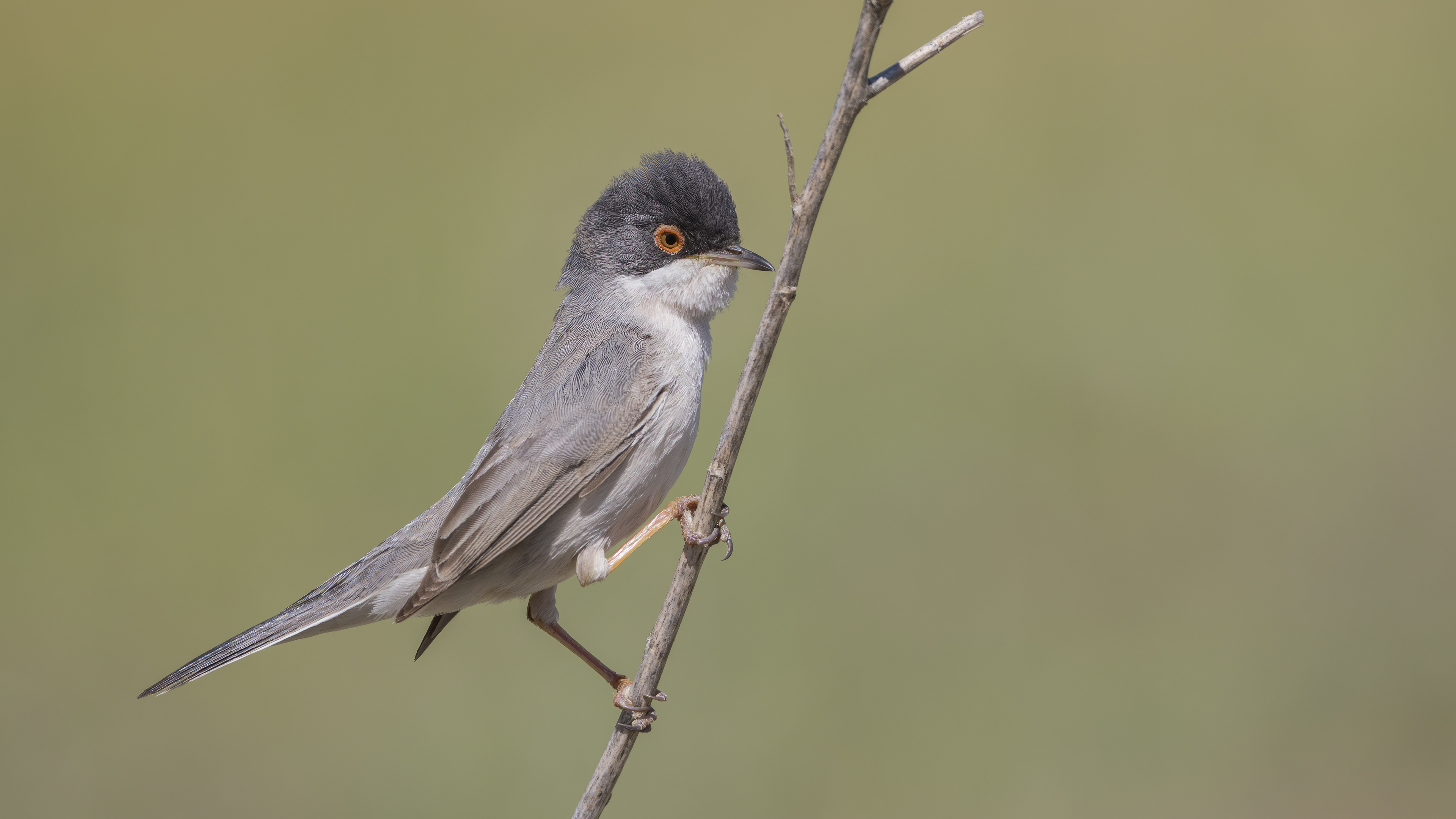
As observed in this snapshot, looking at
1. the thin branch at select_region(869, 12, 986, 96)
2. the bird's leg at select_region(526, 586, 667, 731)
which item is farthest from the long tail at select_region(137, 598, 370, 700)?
the thin branch at select_region(869, 12, 986, 96)

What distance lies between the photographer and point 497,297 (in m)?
7.11

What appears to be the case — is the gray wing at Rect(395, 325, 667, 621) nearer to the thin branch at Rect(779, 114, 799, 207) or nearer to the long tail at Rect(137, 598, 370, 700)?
the long tail at Rect(137, 598, 370, 700)

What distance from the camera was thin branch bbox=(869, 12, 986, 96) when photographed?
7.77ft

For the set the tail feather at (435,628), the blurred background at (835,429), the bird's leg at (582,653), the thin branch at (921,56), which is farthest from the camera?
the blurred background at (835,429)

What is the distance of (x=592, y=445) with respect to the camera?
11.7ft

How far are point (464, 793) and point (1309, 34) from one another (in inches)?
318

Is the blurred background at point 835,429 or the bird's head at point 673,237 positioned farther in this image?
the blurred background at point 835,429

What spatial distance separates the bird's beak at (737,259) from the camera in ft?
12.2

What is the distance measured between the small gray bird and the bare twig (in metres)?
0.49

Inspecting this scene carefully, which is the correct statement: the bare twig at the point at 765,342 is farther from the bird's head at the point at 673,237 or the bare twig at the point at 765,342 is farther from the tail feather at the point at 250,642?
the tail feather at the point at 250,642

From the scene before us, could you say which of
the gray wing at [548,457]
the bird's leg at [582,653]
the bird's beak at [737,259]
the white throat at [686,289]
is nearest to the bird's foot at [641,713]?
the bird's leg at [582,653]

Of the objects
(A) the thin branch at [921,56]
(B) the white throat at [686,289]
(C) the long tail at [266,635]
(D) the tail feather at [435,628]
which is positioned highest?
(A) the thin branch at [921,56]

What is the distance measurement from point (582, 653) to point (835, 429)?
3288mm

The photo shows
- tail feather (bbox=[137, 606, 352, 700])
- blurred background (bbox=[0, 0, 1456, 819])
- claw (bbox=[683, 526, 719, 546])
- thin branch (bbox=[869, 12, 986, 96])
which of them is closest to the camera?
thin branch (bbox=[869, 12, 986, 96])
